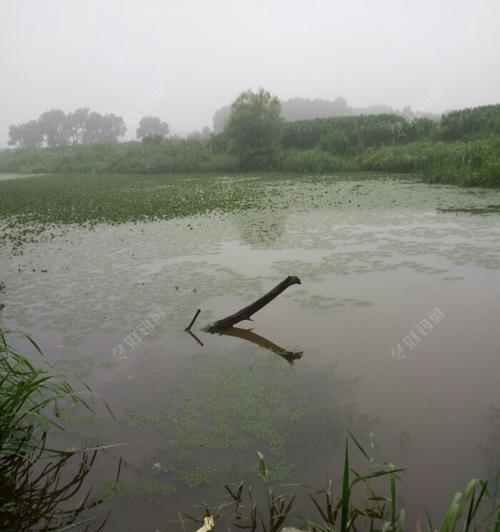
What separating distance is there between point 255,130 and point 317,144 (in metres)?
3.64

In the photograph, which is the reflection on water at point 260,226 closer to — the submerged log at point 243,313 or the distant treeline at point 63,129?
the submerged log at point 243,313

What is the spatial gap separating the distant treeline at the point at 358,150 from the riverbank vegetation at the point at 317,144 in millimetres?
46

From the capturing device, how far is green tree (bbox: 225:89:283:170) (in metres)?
25.5

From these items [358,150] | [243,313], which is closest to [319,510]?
[243,313]

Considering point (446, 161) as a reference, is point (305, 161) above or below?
above

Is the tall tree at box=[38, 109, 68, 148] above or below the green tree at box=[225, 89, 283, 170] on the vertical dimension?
above

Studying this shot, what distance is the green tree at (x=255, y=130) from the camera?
1005 inches

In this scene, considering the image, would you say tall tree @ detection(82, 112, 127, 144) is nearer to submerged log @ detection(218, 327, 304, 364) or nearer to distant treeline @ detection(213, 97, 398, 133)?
distant treeline @ detection(213, 97, 398, 133)

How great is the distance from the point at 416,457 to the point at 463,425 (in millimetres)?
535

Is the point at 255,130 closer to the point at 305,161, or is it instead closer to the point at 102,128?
the point at 305,161

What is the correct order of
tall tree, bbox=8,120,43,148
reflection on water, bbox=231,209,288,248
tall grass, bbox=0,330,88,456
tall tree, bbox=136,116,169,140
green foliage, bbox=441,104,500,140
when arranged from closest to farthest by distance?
tall grass, bbox=0,330,88,456, reflection on water, bbox=231,209,288,248, green foliage, bbox=441,104,500,140, tall tree, bbox=8,120,43,148, tall tree, bbox=136,116,169,140

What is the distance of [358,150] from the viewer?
79.7 feet

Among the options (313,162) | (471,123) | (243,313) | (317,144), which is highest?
(471,123)

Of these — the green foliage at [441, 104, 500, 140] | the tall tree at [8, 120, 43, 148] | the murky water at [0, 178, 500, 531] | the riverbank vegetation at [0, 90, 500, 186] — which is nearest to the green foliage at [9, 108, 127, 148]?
the tall tree at [8, 120, 43, 148]
